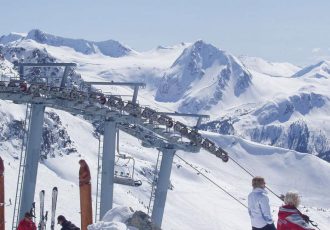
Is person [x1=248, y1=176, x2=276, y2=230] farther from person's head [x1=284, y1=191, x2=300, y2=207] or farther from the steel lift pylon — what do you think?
the steel lift pylon

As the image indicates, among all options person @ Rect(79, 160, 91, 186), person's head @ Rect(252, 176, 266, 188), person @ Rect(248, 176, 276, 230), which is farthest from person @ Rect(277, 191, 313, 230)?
person @ Rect(79, 160, 91, 186)

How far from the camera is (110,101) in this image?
121 feet

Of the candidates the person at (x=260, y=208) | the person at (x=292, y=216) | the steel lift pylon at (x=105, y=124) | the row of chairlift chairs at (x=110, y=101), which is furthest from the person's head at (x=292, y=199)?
the row of chairlift chairs at (x=110, y=101)

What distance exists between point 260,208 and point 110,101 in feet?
68.1

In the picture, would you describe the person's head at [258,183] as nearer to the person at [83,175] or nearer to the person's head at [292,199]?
the person's head at [292,199]

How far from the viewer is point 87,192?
89.1 ft

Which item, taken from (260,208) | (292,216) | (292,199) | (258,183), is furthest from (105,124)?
(292,216)

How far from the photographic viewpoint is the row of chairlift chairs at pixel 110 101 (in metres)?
33.0

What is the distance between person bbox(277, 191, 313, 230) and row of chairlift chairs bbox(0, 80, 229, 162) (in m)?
20.2

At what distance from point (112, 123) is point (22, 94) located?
564 centimetres

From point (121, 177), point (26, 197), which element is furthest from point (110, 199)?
point (26, 197)

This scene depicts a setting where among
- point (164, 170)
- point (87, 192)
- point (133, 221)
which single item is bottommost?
point (164, 170)

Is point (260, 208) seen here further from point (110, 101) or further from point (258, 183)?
point (110, 101)

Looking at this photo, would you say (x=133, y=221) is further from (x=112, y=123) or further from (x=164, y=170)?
(x=164, y=170)
